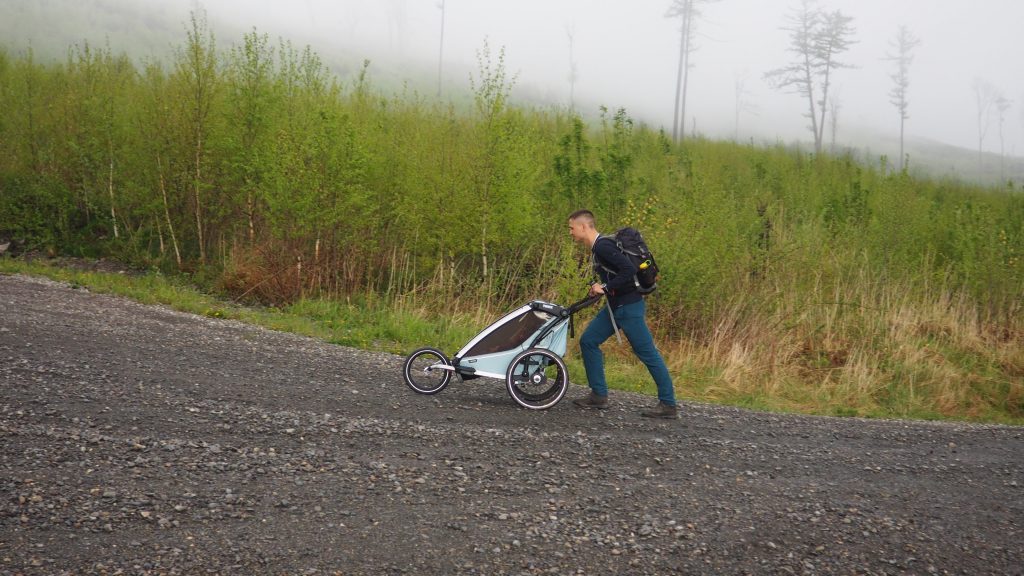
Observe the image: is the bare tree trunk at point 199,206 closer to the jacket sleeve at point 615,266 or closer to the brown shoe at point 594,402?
the brown shoe at point 594,402

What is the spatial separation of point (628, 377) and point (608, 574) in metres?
5.53

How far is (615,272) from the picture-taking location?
22.5 ft

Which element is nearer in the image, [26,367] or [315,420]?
[315,420]

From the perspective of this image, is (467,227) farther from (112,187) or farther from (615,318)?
(112,187)

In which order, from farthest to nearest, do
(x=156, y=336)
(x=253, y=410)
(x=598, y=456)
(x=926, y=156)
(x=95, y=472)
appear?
(x=926, y=156) → (x=156, y=336) → (x=253, y=410) → (x=598, y=456) → (x=95, y=472)

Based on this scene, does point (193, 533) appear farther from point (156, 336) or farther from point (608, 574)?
point (156, 336)

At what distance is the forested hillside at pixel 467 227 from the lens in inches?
461

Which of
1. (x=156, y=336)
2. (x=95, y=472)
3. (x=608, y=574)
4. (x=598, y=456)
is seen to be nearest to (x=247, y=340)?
(x=156, y=336)

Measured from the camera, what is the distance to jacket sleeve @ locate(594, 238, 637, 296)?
6.75 meters

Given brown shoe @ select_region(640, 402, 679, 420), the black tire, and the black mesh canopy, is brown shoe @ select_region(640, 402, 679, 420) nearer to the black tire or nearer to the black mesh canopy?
the black mesh canopy

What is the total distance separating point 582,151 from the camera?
572 inches

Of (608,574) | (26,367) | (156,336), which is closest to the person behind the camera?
(608,574)

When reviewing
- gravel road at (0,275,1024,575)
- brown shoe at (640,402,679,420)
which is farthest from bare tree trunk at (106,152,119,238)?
brown shoe at (640,402,679,420)

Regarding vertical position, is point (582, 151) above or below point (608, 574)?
above
